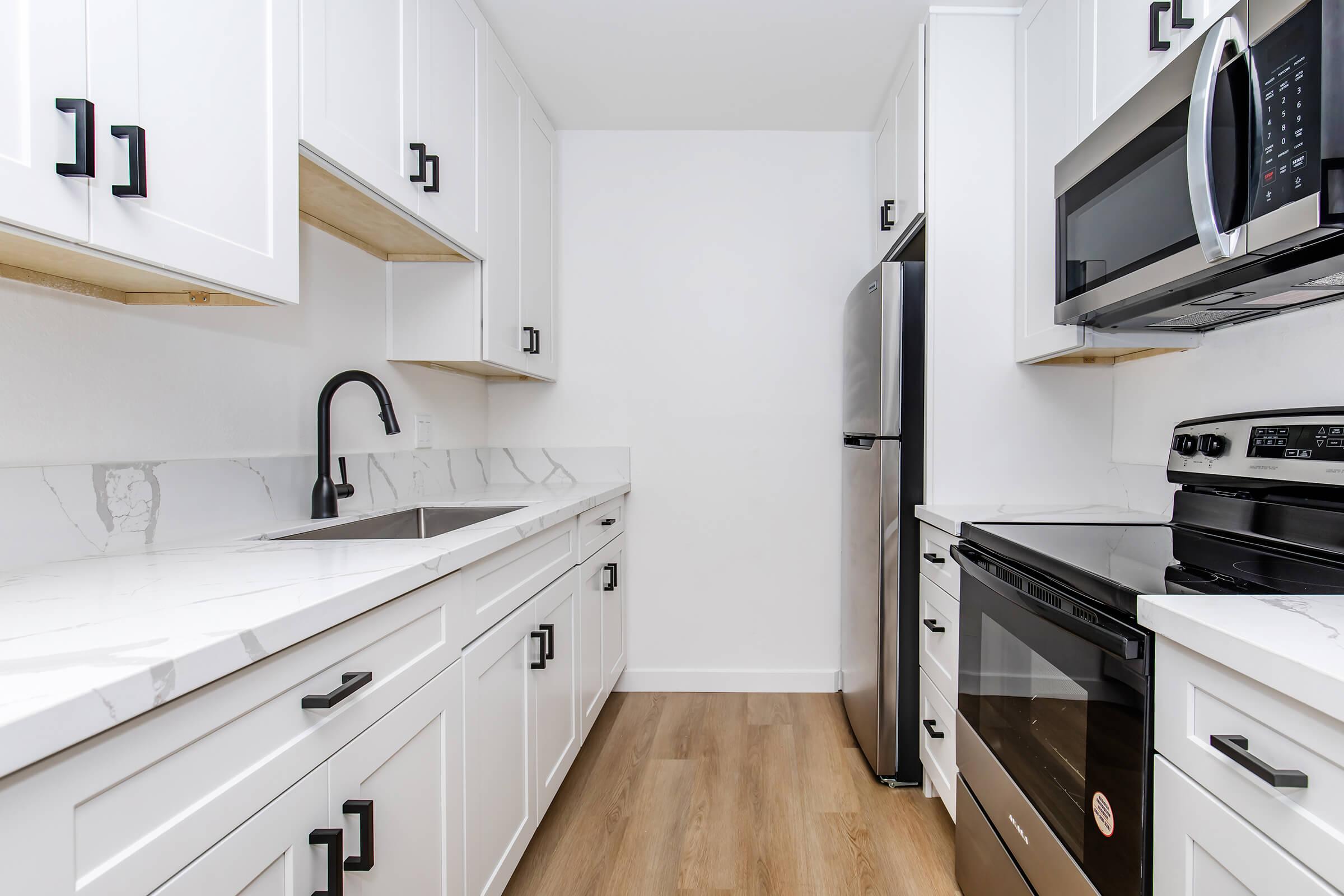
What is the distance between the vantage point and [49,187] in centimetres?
73

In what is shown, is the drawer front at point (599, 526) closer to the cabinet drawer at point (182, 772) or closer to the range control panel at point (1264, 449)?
the cabinet drawer at point (182, 772)

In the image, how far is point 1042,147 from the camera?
1793 mm

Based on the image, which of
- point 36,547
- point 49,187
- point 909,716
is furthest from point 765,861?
point 49,187

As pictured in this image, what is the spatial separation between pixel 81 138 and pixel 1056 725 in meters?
1.66

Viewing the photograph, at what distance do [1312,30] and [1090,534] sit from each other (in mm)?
903

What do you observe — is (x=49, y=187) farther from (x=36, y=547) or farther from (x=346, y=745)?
(x=346, y=745)

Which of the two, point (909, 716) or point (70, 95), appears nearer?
point (70, 95)

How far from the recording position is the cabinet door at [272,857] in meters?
0.61

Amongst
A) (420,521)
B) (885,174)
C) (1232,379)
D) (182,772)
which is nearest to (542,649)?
(420,521)

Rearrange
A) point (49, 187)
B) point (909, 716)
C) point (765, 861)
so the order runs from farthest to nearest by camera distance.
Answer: point (909, 716) → point (765, 861) → point (49, 187)

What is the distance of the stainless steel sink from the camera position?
5.32 ft

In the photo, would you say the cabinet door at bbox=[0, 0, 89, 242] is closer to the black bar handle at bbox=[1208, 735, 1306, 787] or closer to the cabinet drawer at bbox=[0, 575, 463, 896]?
the cabinet drawer at bbox=[0, 575, 463, 896]

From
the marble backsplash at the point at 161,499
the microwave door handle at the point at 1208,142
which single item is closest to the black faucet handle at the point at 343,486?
the marble backsplash at the point at 161,499

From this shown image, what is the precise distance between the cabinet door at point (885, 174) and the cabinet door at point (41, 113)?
2.18 metres
